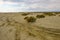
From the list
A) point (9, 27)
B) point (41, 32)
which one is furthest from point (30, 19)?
point (41, 32)

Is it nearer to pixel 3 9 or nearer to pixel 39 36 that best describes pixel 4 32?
pixel 39 36

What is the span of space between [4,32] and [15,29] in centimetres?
57

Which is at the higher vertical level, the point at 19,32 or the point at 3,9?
the point at 3,9

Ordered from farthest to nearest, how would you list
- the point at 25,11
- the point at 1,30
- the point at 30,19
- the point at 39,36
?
the point at 25,11 < the point at 30,19 < the point at 1,30 < the point at 39,36

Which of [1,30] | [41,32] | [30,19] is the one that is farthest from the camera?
[30,19]

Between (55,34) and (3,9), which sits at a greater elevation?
(3,9)

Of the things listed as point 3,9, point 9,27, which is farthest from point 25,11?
point 9,27

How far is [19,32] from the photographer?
7.23 metres

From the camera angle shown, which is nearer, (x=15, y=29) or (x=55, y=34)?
(x=55, y=34)

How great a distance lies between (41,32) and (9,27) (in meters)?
1.62

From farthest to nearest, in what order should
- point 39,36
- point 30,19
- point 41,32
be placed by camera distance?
point 30,19, point 41,32, point 39,36

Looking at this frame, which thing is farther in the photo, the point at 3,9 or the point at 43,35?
the point at 3,9

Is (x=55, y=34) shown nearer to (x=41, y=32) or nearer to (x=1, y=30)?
(x=41, y=32)

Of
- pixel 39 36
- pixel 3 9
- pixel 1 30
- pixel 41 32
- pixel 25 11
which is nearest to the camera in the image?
pixel 39 36
